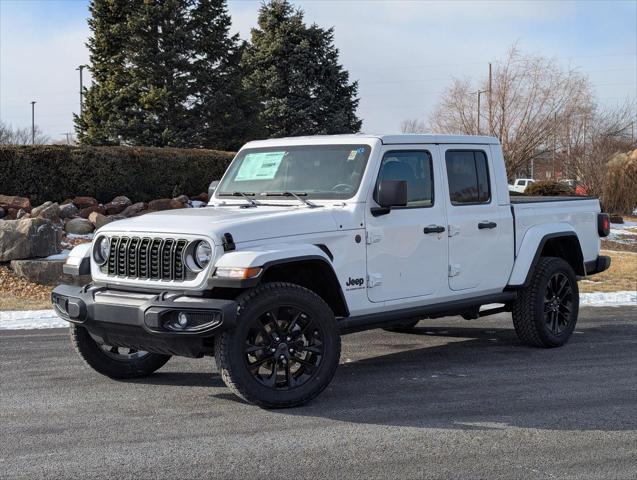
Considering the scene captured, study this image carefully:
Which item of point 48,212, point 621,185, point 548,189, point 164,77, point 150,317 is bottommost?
point 150,317

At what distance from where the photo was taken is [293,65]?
36625 millimetres

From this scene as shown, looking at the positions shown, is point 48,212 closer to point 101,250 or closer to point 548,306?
point 101,250

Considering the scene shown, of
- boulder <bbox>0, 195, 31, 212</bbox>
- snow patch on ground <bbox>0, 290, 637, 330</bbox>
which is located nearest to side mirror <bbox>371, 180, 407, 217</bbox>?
snow patch on ground <bbox>0, 290, 637, 330</bbox>

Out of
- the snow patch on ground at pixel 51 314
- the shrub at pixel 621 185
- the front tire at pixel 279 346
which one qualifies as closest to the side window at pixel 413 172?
the front tire at pixel 279 346

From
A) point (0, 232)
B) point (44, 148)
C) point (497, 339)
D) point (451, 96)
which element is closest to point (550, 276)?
point (497, 339)

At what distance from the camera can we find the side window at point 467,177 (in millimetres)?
7645

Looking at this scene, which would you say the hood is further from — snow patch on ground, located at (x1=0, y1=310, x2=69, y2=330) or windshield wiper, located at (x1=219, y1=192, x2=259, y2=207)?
snow patch on ground, located at (x1=0, y1=310, x2=69, y2=330)

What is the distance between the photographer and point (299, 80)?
3631 centimetres

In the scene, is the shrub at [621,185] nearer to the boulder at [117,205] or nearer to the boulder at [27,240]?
the boulder at [117,205]

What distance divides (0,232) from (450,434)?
33.8ft

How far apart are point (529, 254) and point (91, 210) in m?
11.6

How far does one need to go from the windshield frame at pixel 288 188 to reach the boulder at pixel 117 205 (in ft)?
34.9

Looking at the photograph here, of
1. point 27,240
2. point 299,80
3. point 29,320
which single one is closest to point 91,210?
point 27,240

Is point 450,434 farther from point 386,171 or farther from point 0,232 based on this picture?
point 0,232
